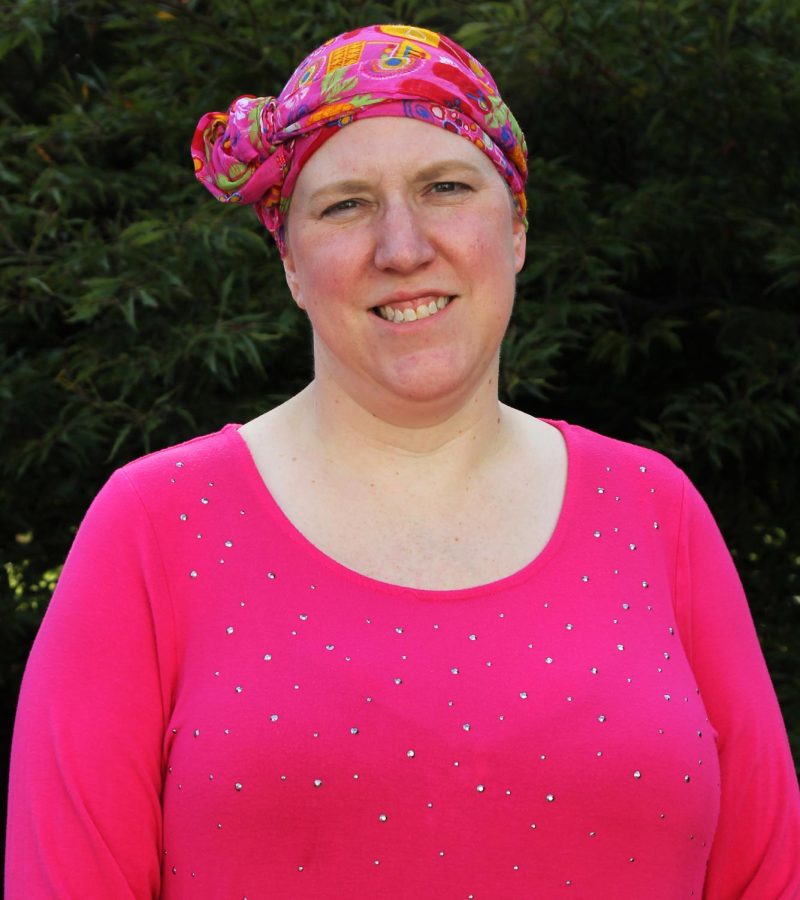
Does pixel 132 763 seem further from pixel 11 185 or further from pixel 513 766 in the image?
pixel 11 185

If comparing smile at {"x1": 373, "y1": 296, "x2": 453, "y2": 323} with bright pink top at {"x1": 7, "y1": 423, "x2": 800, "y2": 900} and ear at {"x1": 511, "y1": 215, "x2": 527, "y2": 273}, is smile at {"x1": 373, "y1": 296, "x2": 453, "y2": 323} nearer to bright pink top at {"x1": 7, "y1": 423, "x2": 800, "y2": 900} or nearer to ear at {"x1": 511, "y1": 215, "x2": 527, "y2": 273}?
ear at {"x1": 511, "y1": 215, "x2": 527, "y2": 273}

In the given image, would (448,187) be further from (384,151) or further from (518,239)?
(518,239)

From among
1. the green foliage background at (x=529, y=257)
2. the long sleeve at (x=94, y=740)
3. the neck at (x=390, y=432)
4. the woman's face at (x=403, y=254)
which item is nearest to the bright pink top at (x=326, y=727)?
the long sleeve at (x=94, y=740)

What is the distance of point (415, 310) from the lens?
2.07m

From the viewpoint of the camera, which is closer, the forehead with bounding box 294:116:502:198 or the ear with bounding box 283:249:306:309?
the forehead with bounding box 294:116:502:198

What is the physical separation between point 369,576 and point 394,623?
3.4 inches

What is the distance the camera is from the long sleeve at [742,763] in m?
2.17

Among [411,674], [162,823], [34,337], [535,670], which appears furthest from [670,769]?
[34,337]

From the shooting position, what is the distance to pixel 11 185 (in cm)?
343

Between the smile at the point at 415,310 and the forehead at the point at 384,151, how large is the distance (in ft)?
0.59

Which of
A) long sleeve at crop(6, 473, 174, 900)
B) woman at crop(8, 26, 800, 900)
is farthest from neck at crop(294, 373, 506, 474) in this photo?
long sleeve at crop(6, 473, 174, 900)

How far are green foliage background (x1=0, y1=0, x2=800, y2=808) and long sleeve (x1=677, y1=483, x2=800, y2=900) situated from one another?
2.97 ft

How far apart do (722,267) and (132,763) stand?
214 cm

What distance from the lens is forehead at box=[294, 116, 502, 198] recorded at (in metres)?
2.05
